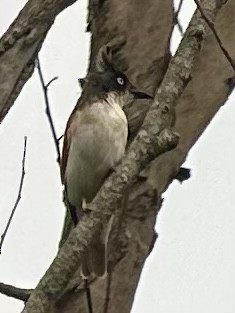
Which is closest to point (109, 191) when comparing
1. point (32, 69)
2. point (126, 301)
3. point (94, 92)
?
point (32, 69)

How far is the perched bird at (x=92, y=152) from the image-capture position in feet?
13.0

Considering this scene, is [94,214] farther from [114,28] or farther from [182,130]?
[114,28]

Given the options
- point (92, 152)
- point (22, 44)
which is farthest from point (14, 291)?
point (22, 44)

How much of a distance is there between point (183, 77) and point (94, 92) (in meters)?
1.54

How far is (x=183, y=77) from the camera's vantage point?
2.79m

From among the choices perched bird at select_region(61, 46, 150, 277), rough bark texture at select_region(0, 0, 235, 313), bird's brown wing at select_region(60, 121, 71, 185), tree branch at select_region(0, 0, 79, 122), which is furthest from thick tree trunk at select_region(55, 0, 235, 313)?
tree branch at select_region(0, 0, 79, 122)

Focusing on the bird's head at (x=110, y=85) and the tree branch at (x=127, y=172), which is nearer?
the tree branch at (x=127, y=172)

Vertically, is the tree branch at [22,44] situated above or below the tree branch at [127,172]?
above

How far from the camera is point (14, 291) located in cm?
363

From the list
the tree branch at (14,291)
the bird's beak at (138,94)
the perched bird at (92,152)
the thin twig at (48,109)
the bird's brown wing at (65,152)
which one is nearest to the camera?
the thin twig at (48,109)

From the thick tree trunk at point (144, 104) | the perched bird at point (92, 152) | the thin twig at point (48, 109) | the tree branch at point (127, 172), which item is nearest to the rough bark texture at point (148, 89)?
the thick tree trunk at point (144, 104)

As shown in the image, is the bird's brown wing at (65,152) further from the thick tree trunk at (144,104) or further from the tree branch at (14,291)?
the tree branch at (14,291)

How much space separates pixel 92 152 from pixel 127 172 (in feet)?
4.54

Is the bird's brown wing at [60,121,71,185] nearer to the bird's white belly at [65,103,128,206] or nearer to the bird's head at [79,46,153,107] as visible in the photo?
the bird's white belly at [65,103,128,206]
